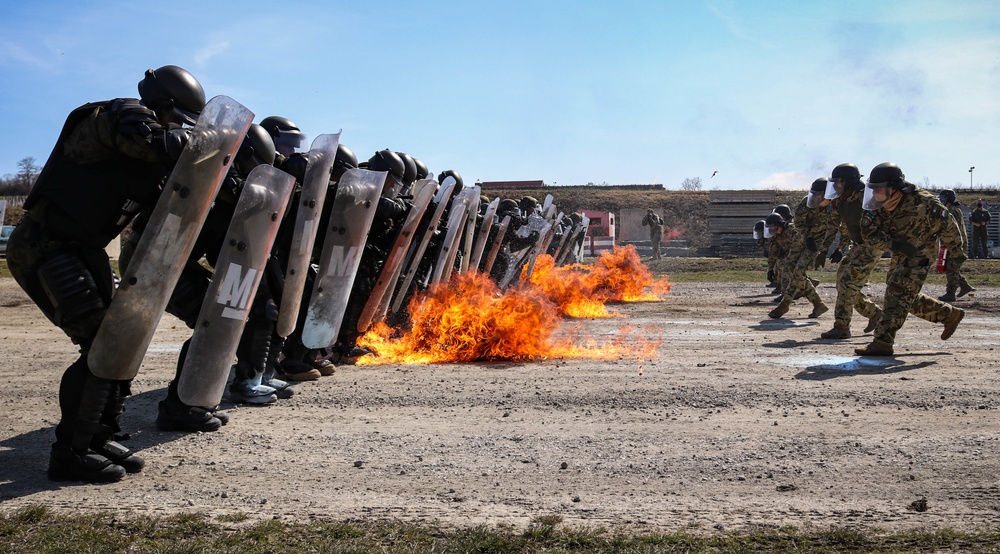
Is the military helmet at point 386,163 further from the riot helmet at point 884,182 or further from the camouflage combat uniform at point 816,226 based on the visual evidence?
the camouflage combat uniform at point 816,226

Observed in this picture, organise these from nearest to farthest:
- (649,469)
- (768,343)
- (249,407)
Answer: (649,469), (249,407), (768,343)

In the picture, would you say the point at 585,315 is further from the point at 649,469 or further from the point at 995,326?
the point at 649,469

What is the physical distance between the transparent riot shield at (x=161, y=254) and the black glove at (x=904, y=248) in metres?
7.48

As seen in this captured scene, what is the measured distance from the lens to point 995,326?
11.3m

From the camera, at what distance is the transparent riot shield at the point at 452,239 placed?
388 inches

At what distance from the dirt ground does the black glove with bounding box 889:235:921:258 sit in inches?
48.2

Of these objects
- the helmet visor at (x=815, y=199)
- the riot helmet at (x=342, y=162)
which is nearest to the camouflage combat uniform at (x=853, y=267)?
the helmet visor at (x=815, y=199)

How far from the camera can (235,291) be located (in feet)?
16.2

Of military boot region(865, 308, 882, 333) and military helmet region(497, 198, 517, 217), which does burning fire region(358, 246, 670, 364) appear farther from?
military helmet region(497, 198, 517, 217)

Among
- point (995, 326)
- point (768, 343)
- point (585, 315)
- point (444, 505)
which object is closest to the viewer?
point (444, 505)

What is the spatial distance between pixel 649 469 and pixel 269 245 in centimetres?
267

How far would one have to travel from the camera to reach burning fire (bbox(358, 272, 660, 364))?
8719mm

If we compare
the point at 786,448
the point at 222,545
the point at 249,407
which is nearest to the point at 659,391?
the point at 786,448

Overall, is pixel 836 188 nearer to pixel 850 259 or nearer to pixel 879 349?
pixel 850 259
